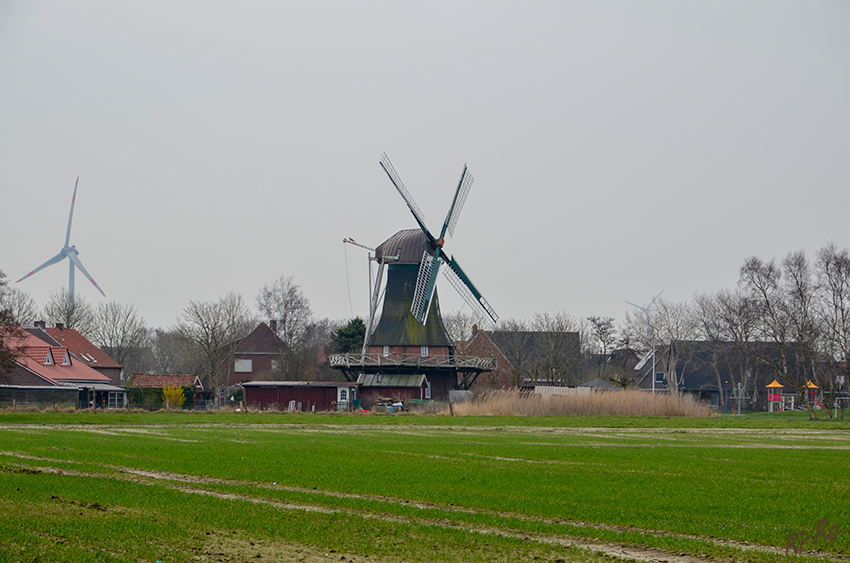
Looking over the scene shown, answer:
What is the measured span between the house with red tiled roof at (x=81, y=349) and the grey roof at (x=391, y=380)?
27595 mm

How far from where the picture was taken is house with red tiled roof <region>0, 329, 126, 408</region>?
61.3 m

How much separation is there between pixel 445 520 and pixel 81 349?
247ft

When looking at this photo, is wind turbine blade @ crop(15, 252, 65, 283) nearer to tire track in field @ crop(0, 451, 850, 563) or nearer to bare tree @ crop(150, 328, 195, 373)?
bare tree @ crop(150, 328, 195, 373)

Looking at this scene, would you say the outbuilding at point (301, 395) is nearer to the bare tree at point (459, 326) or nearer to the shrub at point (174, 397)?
the shrub at point (174, 397)

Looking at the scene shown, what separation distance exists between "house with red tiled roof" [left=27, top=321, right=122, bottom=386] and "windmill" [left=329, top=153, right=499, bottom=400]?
86.2 feet

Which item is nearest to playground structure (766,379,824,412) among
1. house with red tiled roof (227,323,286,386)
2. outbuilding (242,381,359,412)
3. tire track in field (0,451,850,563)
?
outbuilding (242,381,359,412)

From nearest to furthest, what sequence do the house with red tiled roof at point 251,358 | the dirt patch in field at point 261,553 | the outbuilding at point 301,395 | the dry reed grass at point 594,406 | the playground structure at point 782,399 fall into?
the dirt patch in field at point 261,553 < the dry reed grass at point 594,406 < the outbuilding at point 301,395 < the playground structure at point 782,399 < the house with red tiled roof at point 251,358

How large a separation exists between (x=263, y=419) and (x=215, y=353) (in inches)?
1329

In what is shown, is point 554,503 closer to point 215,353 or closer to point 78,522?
point 78,522

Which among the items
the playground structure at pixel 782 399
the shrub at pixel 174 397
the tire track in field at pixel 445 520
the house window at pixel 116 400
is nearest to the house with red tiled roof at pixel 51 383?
the house window at pixel 116 400

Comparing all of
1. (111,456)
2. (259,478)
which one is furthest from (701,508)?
(111,456)

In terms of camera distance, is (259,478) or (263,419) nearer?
(259,478)

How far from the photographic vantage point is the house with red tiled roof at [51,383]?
61312mm

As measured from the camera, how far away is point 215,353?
77.8m
